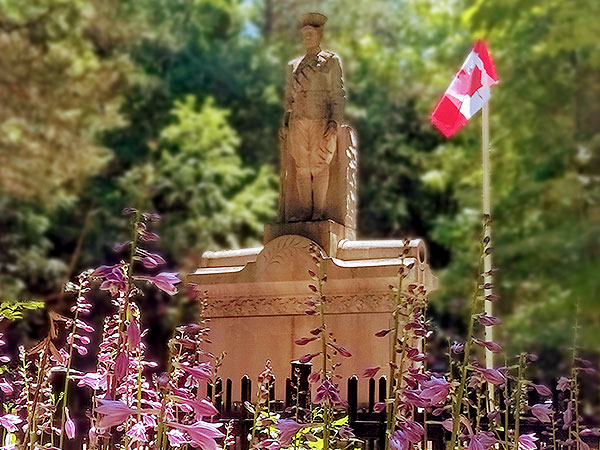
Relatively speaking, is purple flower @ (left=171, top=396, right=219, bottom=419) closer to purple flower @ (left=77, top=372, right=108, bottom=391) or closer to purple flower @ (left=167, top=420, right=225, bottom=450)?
purple flower @ (left=167, top=420, right=225, bottom=450)

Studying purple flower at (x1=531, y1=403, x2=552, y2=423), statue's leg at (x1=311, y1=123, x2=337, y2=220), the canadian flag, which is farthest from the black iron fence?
the canadian flag

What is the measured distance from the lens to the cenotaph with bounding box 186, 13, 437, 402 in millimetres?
7395

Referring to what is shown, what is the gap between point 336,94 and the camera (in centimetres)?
825

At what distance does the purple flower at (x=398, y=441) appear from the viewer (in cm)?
229

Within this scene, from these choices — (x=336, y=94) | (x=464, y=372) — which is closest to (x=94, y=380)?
(x=464, y=372)

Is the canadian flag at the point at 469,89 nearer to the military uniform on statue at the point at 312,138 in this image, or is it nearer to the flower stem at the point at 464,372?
the military uniform on statue at the point at 312,138

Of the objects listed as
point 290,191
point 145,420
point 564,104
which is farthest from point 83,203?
point 145,420

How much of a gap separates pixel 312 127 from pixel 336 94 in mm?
379

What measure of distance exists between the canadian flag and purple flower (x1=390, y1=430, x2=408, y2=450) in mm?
7211

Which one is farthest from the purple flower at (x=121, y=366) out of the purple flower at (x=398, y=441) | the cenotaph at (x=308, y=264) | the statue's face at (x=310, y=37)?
the statue's face at (x=310, y=37)

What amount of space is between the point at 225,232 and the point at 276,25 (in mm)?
8899

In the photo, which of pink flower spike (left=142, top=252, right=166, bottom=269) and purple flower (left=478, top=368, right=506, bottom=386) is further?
purple flower (left=478, top=368, right=506, bottom=386)

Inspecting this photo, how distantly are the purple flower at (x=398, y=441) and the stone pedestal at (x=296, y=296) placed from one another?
482cm

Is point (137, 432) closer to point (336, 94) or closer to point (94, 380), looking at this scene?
point (94, 380)
